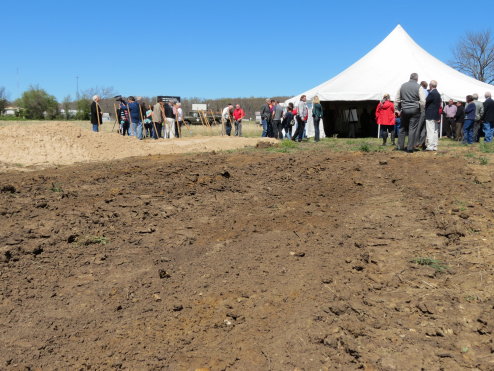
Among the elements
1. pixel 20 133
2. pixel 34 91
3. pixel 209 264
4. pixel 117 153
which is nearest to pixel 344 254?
pixel 209 264

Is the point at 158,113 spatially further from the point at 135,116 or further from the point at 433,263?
the point at 433,263

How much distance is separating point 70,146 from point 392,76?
43.1 ft

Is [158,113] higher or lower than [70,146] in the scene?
higher

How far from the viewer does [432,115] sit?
10234 mm

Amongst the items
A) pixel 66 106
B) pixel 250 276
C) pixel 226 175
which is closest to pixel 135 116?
pixel 226 175

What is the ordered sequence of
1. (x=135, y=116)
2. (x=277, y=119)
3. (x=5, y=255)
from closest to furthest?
(x=5, y=255)
(x=135, y=116)
(x=277, y=119)

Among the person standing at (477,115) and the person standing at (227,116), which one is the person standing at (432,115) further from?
the person standing at (227,116)

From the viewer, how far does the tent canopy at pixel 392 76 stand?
19078 millimetres

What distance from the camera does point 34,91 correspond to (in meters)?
57.9

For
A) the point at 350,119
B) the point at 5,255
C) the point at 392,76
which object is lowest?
the point at 5,255

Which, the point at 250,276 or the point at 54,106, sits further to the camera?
the point at 54,106

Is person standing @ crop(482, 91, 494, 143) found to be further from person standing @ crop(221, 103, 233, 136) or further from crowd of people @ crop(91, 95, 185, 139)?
crowd of people @ crop(91, 95, 185, 139)

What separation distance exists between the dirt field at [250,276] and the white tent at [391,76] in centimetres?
1293

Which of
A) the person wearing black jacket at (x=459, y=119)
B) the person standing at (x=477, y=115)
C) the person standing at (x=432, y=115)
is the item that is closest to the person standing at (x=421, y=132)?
the person standing at (x=432, y=115)
